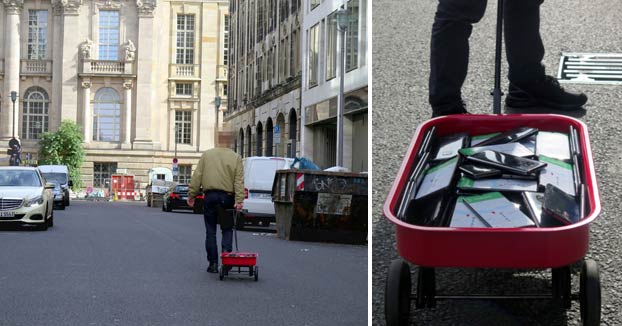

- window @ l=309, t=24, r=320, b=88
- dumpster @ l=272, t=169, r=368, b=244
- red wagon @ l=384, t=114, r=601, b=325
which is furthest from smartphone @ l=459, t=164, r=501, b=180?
window @ l=309, t=24, r=320, b=88

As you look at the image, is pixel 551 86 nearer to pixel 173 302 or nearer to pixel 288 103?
pixel 173 302

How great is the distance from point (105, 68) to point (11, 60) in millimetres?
6781

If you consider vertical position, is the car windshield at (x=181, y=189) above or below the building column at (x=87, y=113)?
below

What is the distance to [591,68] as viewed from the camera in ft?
30.0

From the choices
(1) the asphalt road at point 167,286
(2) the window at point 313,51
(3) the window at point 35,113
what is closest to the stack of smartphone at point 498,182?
(1) the asphalt road at point 167,286

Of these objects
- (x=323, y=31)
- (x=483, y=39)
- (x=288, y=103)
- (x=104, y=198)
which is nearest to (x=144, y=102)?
(x=104, y=198)

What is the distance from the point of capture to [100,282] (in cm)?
951

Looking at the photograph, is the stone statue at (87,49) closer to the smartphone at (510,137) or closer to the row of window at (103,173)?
the row of window at (103,173)

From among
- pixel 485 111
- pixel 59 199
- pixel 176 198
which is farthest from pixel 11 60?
pixel 485 111

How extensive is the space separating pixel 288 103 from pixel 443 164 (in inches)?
1281

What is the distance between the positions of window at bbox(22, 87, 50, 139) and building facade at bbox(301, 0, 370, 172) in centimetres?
5085

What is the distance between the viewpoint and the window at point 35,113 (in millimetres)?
80812

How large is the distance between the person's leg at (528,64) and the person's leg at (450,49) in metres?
→ 0.67

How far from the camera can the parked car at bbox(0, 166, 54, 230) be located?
1906cm
